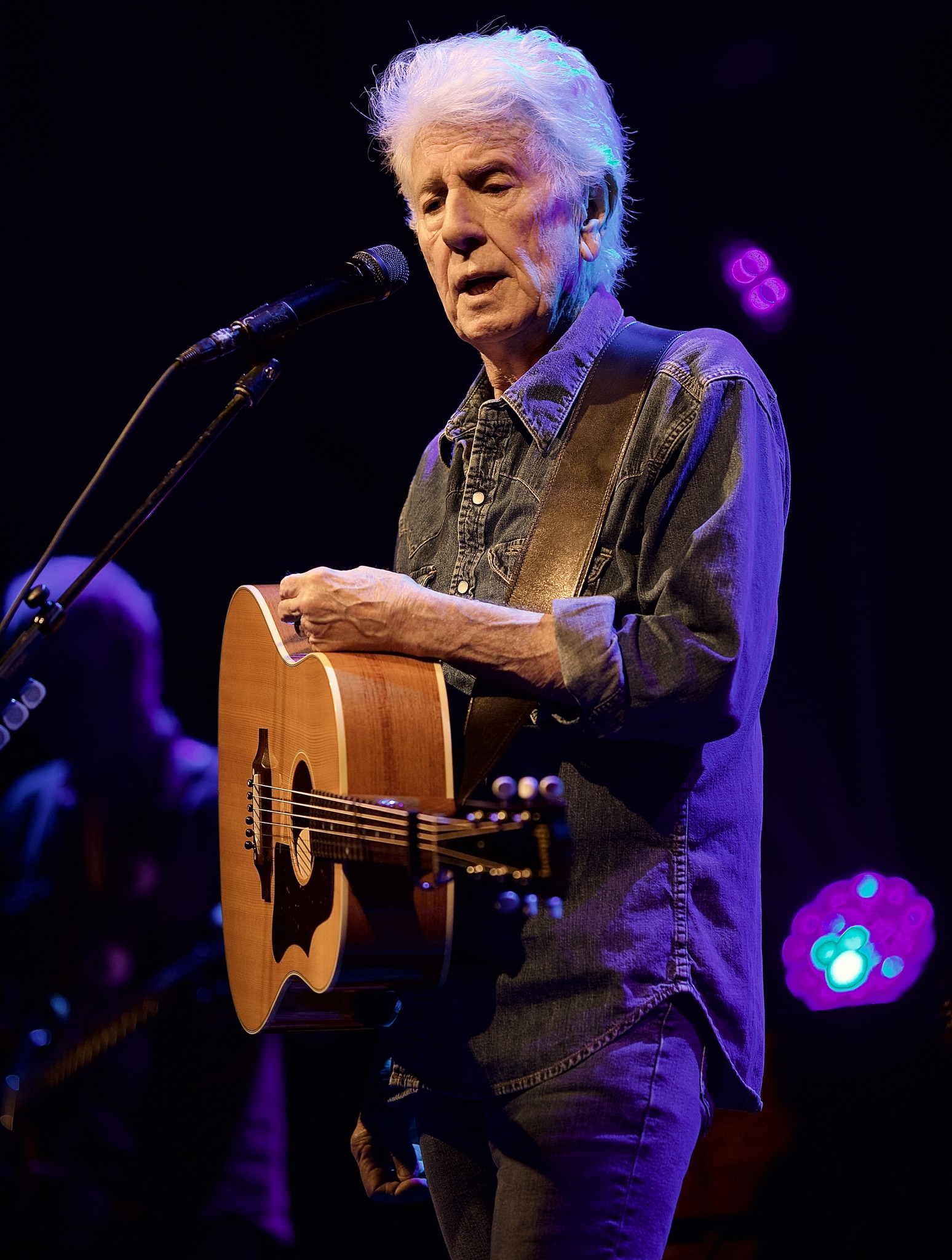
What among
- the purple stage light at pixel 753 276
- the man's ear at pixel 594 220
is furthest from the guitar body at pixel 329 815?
the purple stage light at pixel 753 276

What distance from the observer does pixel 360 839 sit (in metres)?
1.55

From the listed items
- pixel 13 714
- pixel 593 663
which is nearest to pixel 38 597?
pixel 13 714

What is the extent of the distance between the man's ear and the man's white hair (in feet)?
0.04

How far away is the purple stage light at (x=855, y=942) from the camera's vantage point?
4.12 m

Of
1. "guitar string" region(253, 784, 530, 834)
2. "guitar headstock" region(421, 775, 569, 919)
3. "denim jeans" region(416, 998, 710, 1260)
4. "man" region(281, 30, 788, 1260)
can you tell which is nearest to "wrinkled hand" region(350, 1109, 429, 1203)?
"man" region(281, 30, 788, 1260)

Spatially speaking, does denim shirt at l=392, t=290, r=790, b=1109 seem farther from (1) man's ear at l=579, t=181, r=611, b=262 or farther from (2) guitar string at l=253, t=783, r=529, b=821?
(1) man's ear at l=579, t=181, r=611, b=262

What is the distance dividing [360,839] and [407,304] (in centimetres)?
298

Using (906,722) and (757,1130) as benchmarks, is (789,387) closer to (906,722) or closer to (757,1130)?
(906,722)

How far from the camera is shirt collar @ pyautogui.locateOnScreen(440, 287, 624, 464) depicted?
1879 mm

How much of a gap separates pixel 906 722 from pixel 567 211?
2.75m

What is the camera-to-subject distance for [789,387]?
13.3 feet

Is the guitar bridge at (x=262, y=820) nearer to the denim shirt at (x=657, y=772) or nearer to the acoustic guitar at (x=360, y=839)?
the acoustic guitar at (x=360, y=839)

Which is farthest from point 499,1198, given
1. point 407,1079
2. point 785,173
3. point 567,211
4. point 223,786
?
point 785,173

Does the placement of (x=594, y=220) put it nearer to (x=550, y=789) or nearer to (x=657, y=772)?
(x=657, y=772)
